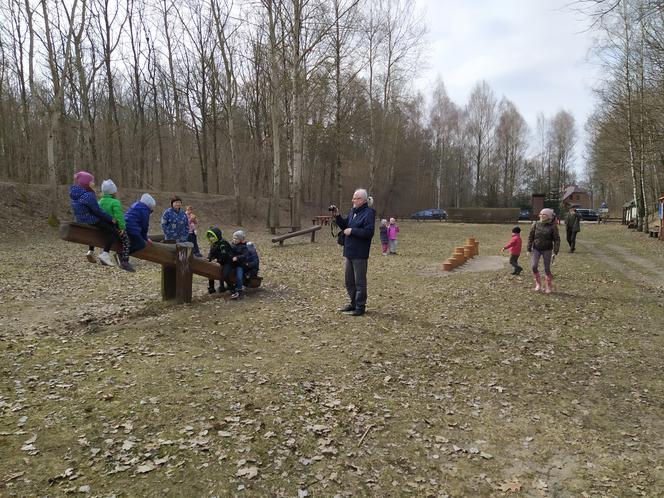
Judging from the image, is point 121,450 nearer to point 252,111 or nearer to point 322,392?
point 322,392

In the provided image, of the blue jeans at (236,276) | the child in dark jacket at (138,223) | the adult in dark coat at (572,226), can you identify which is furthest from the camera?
the adult in dark coat at (572,226)

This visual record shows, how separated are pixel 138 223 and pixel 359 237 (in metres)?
3.38

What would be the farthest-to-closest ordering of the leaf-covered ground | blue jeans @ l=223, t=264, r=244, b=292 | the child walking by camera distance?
the child walking → blue jeans @ l=223, t=264, r=244, b=292 → the leaf-covered ground

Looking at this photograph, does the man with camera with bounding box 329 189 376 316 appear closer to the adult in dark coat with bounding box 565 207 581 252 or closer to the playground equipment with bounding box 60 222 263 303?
the playground equipment with bounding box 60 222 263 303

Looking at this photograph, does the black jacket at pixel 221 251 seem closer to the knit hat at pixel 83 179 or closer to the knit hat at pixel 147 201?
the knit hat at pixel 147 201

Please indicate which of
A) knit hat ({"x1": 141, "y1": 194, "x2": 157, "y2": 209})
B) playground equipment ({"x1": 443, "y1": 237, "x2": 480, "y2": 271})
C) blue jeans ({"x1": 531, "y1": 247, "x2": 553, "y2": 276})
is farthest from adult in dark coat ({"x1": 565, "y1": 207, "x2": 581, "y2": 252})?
knit hat ({"x1": 141, "y1": 194, "x2": 157, "y2": 209})

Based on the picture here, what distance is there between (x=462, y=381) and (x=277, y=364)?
2.15 metres

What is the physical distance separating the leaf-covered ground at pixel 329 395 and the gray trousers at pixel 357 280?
35 centimetres

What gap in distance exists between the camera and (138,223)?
6719 mm

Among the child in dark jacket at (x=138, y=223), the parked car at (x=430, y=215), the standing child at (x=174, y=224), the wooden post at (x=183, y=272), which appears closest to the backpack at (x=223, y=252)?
the wooden post at (x=183, y=272)

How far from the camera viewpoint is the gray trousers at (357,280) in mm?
7117

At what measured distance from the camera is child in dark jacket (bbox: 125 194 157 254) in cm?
664

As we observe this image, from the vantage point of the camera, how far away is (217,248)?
8445mm

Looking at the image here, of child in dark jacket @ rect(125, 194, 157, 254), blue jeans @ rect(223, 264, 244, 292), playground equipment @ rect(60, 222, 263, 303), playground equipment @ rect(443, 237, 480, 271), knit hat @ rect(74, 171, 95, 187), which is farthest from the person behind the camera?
playground equipment @ rect(443, 237, 480, 271)
